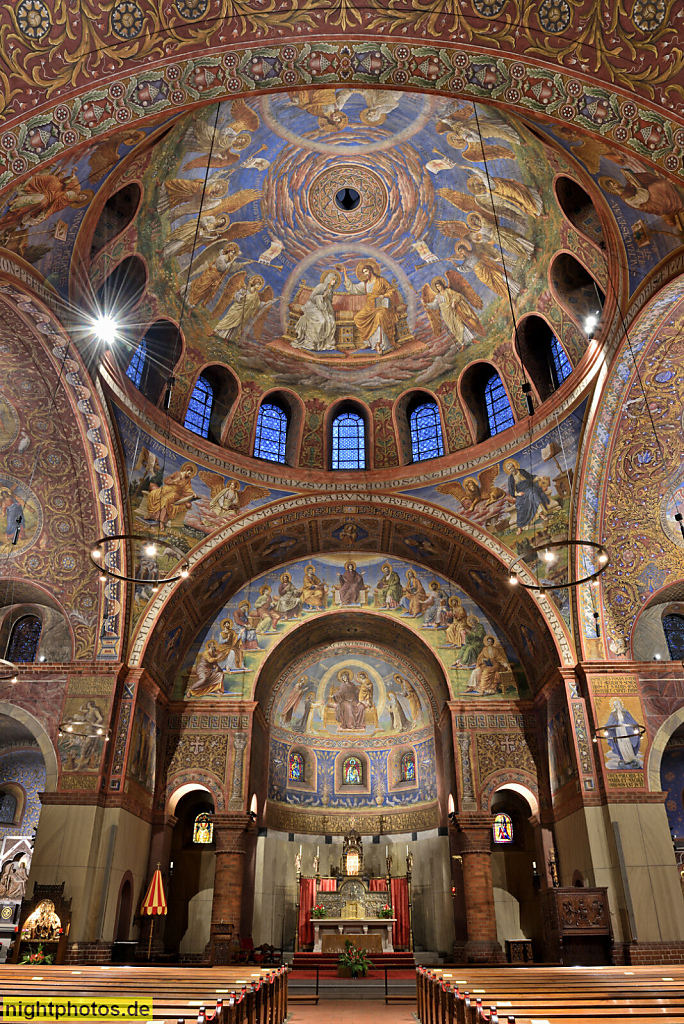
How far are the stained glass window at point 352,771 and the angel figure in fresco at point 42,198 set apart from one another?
20.7m

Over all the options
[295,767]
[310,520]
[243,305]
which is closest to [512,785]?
[295,767]

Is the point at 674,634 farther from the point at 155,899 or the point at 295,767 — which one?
the point at 155,899

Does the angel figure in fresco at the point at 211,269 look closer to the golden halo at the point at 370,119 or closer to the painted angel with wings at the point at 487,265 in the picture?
the golden halo at the point at 370,119

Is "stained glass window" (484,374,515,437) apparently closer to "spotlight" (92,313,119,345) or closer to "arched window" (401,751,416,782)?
"spotlight" (92,313,119,345)

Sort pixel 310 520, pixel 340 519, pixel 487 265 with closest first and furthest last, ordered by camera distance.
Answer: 1. pixel 487 265
2. pixel 310 520
3. pixel 340 519

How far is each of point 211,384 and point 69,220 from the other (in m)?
8.03

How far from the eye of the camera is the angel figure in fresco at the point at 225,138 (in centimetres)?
1579

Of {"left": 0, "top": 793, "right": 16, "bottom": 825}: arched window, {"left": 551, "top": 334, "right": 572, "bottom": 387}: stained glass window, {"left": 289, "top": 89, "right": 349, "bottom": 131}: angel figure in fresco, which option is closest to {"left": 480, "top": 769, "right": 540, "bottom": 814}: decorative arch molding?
{"left": 551, "top": 334, "right": 572, "bottom": 387}: stained glass window

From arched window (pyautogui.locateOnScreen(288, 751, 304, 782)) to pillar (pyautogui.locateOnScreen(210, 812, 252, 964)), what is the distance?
4953 millimetres

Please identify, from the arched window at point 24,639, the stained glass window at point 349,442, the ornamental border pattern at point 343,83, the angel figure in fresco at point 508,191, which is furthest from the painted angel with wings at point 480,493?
the arched window at point 24,639

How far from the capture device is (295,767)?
2558cm

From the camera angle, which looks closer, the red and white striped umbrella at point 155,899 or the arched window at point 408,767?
the red and white striped umbrella at point 155,899

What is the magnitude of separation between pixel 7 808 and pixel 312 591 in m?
11.2

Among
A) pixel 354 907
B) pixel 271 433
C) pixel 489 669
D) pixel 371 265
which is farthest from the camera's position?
pixel 354 907
